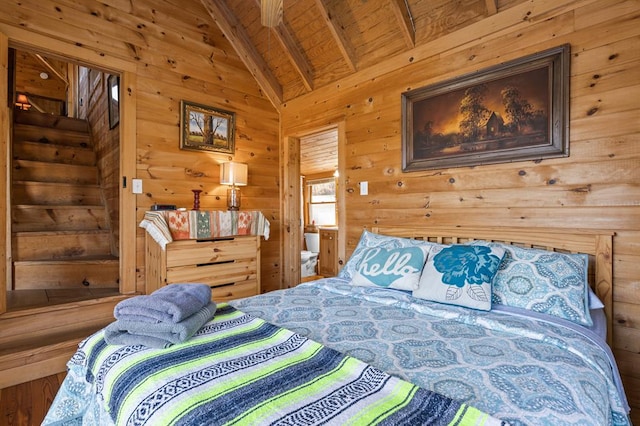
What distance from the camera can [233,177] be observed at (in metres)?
3.37

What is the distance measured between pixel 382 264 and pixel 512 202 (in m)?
1.00

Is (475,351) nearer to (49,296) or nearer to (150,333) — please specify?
(150,333)

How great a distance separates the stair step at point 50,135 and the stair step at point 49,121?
0.10 m

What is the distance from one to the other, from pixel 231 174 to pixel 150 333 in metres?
2.42

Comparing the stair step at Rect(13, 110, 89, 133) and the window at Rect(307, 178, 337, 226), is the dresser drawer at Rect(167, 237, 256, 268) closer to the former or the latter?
the stair step at Rect(13, 110, 89, 133)

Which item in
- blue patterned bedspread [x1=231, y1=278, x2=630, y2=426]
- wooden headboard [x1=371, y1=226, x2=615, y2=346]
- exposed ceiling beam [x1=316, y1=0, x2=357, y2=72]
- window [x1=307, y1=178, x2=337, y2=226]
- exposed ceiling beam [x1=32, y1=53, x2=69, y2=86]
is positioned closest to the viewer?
blue patterned bedspread [x1=231, y1=278, x2=630, y2=426]

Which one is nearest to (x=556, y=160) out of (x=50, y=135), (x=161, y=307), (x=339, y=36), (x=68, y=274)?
(x=339, y=36)

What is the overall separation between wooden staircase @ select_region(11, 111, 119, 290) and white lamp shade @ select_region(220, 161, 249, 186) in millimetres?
1309

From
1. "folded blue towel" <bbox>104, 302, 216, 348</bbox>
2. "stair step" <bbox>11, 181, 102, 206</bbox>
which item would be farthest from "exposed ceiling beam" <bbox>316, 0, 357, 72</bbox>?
"stair step" <bbox>11, 181, 102, 206</bbox>

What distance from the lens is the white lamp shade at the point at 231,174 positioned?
337cm

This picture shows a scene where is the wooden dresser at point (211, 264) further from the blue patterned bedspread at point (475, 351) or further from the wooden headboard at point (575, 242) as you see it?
the wooden headboard at point (575, 242)

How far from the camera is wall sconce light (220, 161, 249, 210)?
337 centimetres

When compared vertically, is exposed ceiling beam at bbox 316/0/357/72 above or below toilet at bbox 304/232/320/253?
above

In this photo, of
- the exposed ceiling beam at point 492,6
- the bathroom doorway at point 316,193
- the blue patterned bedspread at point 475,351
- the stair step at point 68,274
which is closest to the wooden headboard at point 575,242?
the blue patterned bedspread at point 475,351
